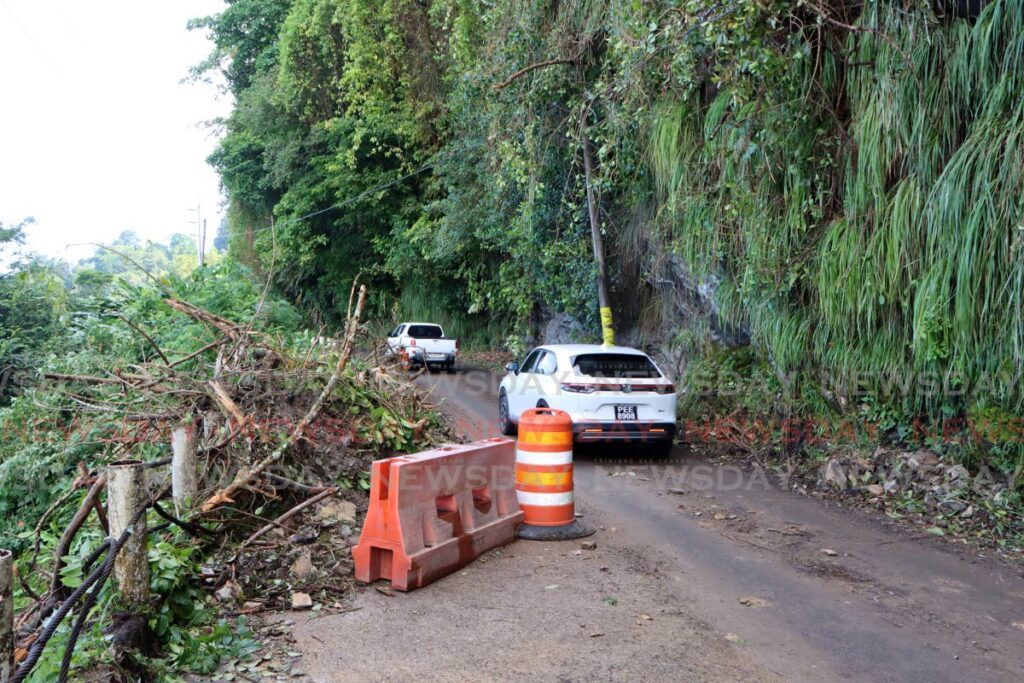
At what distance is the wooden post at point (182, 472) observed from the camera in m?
6.24

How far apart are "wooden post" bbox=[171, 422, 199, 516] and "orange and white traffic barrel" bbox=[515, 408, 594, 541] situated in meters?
2.91

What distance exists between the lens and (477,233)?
2092 cm

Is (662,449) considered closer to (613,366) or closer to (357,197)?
(613,366)

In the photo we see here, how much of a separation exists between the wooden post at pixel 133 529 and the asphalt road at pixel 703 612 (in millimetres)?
1049

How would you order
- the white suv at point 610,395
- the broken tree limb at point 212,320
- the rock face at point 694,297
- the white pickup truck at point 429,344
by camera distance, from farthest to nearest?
the white pickup truck at point 429,344 → the rock face at point 694,297 → the white suv at point 610,395 → the broken tree limb at point 212,320

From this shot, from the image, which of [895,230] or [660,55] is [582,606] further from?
[660,55]

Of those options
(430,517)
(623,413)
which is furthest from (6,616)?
(623,413)

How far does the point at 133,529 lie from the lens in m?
4.74

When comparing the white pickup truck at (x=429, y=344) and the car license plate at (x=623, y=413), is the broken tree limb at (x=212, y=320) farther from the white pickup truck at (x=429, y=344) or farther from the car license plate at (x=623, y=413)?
the white pickup truck at (x=429, y=344)

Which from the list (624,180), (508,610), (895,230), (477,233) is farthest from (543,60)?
(508,610)

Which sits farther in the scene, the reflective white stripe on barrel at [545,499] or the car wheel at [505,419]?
the car wheel at [505,419]

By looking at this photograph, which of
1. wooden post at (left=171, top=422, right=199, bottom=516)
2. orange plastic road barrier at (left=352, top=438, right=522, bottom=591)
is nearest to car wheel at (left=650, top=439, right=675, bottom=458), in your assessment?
orange plastic road barrier at (left=352, top=438, right=522, bottom=591)

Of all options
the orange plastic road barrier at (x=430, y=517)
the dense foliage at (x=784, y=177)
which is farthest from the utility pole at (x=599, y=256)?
the orange plastic road barrier at (x=430, y=517)

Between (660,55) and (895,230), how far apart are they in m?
4.39
